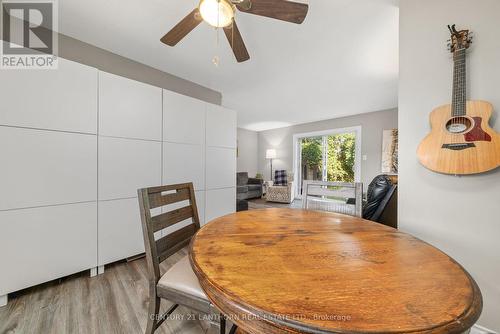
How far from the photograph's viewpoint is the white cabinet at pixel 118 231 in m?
1.95

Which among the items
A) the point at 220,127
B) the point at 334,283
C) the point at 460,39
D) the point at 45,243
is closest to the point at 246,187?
the point at 220,127

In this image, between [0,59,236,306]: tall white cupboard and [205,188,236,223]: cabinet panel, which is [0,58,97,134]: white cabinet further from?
[205,188,236,223]: cabinet panel

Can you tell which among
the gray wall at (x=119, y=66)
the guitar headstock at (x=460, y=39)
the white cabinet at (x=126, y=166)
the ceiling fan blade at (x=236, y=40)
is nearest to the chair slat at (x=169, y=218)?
the white cabinet at (x=126, y=166)

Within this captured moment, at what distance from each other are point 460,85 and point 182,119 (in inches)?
103

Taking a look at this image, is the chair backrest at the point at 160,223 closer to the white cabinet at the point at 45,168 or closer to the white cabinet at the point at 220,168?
the white cabinet at the point at 45,168

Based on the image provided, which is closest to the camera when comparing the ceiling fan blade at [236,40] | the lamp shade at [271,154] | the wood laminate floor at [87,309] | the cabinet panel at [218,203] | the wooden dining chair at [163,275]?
the wooden dining chair at [163,275]

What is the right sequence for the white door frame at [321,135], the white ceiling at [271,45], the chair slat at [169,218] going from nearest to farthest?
the chair slat at [169,218]
the white ceiling at [271,45]
the white door frame at [321,135]

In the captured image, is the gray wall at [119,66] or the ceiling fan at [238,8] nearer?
the ceiling fan at [238,8]

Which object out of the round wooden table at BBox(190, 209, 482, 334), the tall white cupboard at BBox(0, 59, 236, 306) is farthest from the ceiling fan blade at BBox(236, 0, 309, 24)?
the tall white cupboard at BBox(0, 59, 236, 306)

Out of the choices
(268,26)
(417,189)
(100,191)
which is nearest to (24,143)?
(100,191)

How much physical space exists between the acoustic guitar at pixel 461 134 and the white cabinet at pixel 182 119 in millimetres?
2440

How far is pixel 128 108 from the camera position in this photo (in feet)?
6.98

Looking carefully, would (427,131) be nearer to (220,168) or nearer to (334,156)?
(220,168)

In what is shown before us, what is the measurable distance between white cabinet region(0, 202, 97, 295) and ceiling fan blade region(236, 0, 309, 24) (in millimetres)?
2129
